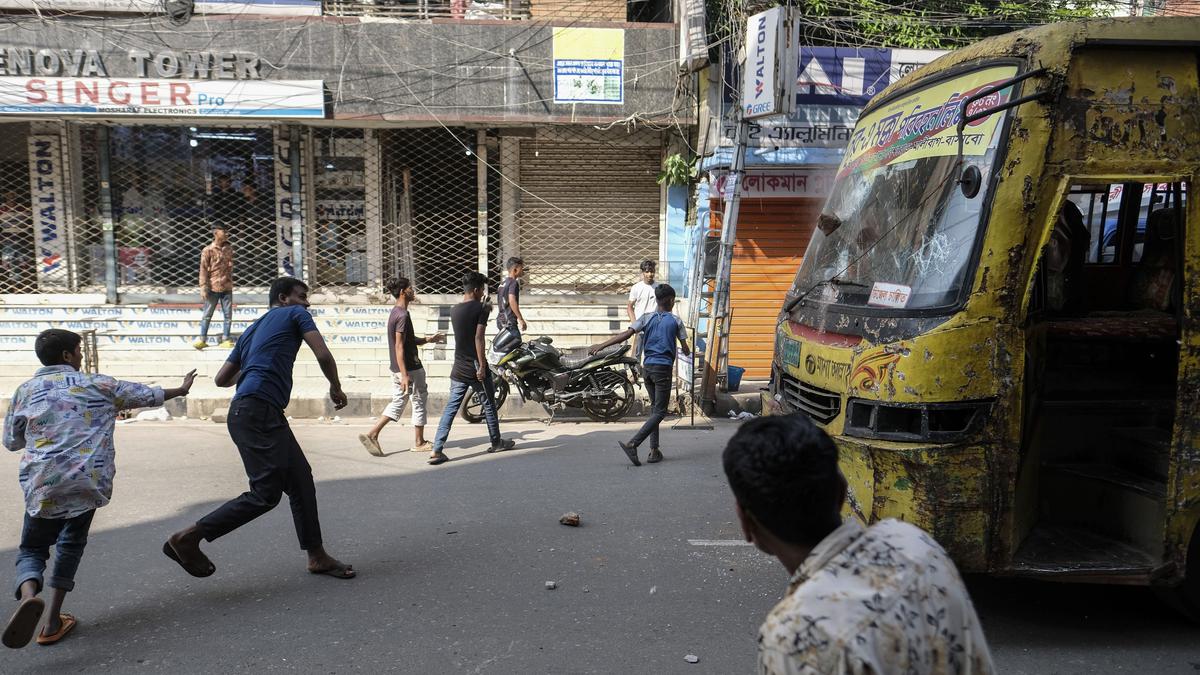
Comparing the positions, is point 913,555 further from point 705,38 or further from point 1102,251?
point 705,38

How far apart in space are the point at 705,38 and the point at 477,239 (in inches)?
169

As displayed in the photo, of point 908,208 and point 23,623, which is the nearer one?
point 23,623

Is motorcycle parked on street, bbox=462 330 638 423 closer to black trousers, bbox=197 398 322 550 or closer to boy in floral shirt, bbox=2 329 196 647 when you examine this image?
black trousers, bbox=197 398 322 550

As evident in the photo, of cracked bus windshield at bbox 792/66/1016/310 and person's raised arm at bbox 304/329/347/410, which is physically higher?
cracked bus windshield at bbox 792/66/1016/310

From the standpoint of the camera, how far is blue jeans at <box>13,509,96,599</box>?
3.93m

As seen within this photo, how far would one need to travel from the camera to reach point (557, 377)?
9.05 metres

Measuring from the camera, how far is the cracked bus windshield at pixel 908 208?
375cm

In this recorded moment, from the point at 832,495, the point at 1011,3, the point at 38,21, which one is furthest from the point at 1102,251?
the point at 38,21

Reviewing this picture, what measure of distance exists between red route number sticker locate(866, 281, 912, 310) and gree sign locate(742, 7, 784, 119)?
5050 mm

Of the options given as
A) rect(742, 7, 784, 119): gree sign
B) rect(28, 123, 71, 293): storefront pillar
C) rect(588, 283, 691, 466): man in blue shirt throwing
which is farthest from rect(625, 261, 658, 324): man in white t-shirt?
rect(28, 123, 71, 293): storefront pillar

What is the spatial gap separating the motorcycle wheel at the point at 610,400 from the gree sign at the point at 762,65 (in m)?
3.15

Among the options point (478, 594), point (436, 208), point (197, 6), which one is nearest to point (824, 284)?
point (478, 594)

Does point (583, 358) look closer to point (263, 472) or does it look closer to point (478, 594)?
point (478, 594)

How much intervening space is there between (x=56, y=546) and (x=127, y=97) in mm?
8526
